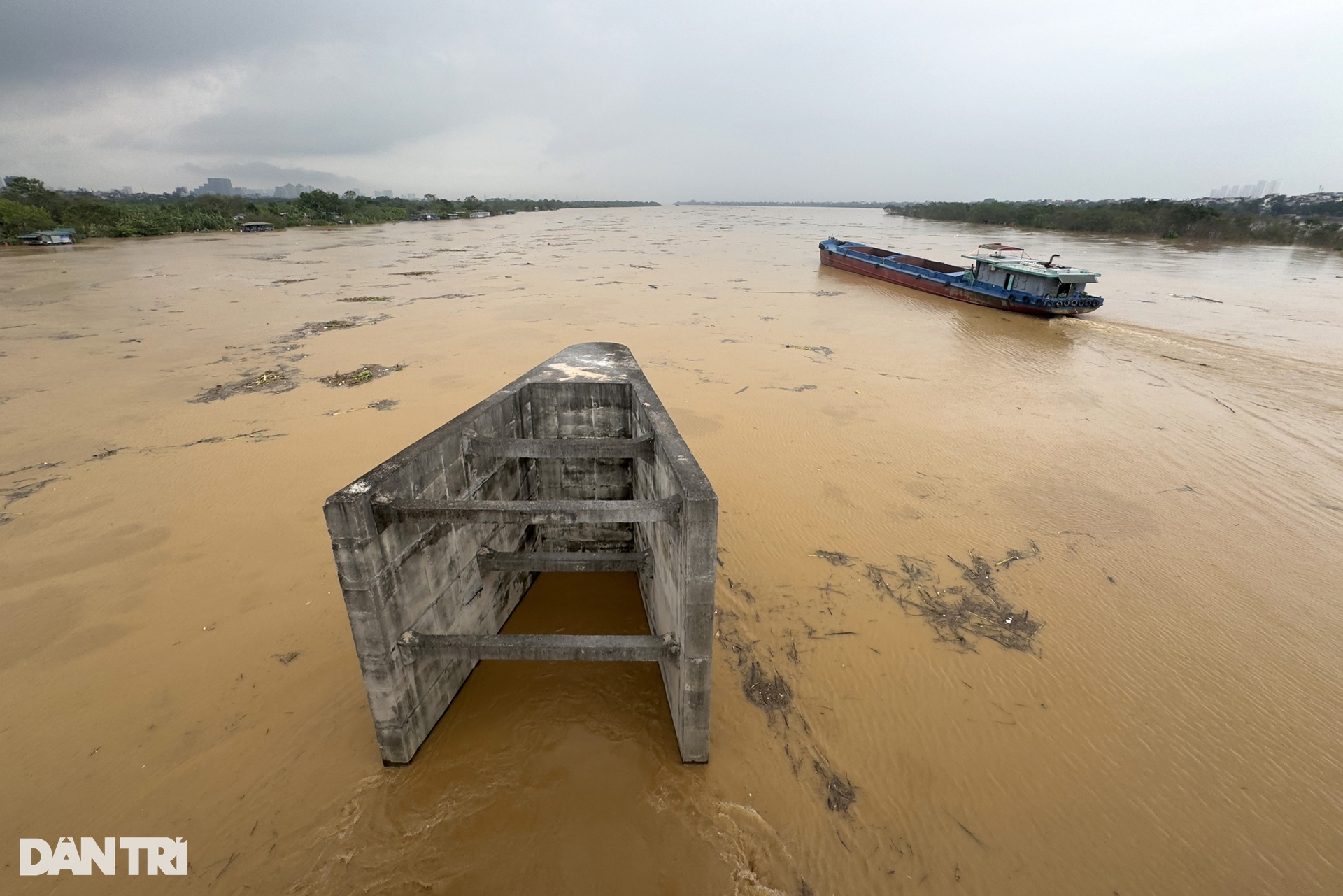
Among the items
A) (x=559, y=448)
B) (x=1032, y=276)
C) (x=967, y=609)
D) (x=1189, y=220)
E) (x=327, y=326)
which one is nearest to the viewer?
(x=559, y=448)

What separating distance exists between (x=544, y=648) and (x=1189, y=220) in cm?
7259

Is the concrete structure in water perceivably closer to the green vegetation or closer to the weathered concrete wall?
the weathered concrete wall

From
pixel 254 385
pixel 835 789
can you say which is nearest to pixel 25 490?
pixel 254 385

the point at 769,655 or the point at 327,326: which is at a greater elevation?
the point at 327,326

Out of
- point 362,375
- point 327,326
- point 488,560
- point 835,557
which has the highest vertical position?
point 327,326

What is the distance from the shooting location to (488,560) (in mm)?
5867

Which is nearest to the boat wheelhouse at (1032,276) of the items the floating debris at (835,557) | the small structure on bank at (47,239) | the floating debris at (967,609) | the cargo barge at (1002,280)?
the cargo barge at (1002,280)

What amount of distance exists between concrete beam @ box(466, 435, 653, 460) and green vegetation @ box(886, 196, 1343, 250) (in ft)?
213

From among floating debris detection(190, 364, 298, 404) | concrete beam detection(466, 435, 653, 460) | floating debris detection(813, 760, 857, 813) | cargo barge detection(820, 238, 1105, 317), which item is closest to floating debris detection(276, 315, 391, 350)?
floating debris detection(190, 364, 298, 404)

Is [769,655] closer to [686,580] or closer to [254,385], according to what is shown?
[686,580]

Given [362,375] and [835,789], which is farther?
[362,375]

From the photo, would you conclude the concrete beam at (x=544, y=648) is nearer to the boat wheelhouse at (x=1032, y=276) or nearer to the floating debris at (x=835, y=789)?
the floating debris at (x=835, y=789)

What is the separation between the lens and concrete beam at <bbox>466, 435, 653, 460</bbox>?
5742 mm

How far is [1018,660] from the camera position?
593cm
